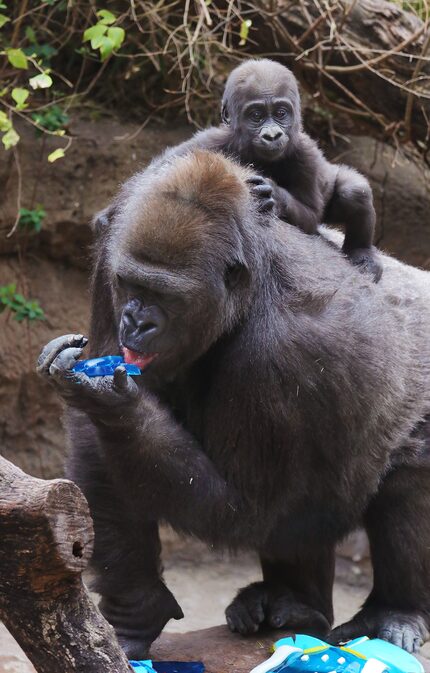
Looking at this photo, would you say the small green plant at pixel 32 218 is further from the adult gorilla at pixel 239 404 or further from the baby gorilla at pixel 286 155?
the adult gorilla at pixel 239 404

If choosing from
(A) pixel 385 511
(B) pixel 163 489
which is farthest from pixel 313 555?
(B) pixel 163 489

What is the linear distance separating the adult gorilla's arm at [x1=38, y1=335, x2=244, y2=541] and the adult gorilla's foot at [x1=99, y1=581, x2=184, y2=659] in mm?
449

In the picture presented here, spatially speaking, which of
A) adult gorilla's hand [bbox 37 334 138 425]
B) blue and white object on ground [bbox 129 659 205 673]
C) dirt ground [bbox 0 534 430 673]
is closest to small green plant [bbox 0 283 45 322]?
dirt ground [bbox 0 534 430 673]

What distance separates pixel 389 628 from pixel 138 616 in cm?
94

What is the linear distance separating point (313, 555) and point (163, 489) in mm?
993

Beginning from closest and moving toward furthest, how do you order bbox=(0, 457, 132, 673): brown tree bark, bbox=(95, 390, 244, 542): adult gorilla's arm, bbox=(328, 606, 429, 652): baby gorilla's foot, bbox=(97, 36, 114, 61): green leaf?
bbox=(0, 457, 132, 673): brown tree bark
bbox=(95, 390, 244, 542): adult gorilla's arm
bbox=(328, 606, 429, 652): baby gorilla's foot
bbox=(97, 36, 114, 61): green leaf

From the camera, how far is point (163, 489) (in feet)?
10.9

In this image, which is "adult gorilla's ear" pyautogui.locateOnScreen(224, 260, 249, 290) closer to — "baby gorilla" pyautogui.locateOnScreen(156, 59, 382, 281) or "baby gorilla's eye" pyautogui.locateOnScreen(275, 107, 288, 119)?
"baby gorilla" pyautogui.locateOnScreen(156, 59, 382, 281)

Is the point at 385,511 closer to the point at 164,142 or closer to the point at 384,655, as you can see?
the point at 384,655

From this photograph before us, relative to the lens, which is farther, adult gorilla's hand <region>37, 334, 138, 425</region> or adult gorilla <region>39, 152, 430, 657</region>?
adult gorilla <region>39, 152, 430, 657</region>

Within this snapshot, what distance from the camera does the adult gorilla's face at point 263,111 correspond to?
3934 millimetres

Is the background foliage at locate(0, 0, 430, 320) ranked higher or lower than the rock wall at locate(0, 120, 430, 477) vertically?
higher

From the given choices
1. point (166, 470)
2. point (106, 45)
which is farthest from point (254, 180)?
point (106, 45)

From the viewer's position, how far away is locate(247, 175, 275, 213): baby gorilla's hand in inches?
137
